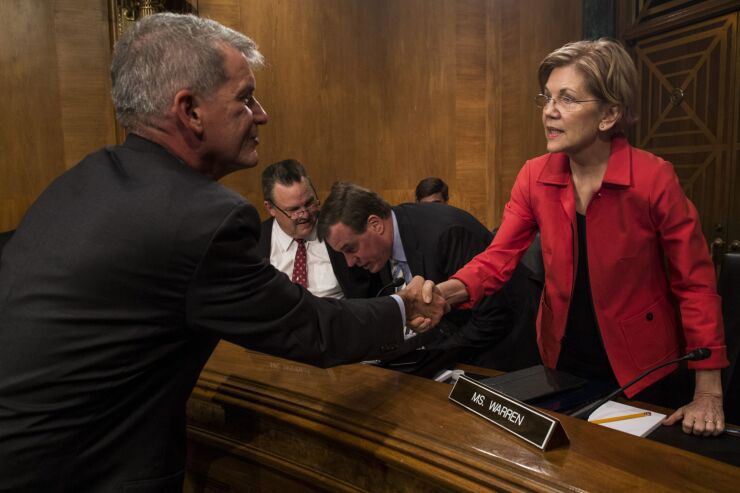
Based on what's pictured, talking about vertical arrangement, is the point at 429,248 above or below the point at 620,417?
above

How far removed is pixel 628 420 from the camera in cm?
124

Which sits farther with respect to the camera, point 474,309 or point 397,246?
point 397,246

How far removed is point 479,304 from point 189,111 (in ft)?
4.21

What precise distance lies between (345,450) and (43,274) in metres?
0.60

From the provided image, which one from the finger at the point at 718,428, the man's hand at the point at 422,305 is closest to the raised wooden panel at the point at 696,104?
the man's hand at the point at 422,305

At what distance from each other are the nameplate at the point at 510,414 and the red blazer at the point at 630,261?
57 centimetres

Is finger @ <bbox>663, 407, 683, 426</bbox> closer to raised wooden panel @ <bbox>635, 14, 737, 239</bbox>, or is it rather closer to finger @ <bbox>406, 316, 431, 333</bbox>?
finger @ <bbox>406, 316, 431, 333</bbox>

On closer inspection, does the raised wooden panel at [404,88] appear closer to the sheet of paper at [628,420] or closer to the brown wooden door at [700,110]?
the brown wooden door at [700,110]

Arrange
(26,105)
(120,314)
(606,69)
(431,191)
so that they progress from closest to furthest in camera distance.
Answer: (120,314) → (606,69) → (26,105) → (431,191)

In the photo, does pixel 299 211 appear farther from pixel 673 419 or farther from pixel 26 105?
pixel 26 105

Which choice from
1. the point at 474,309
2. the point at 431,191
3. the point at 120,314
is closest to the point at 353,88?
the point at 431,191

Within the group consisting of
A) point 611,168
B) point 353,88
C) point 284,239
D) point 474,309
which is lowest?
point 474,309

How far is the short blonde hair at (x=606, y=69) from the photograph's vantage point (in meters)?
1.54

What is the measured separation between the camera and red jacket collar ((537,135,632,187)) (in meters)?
1.54
